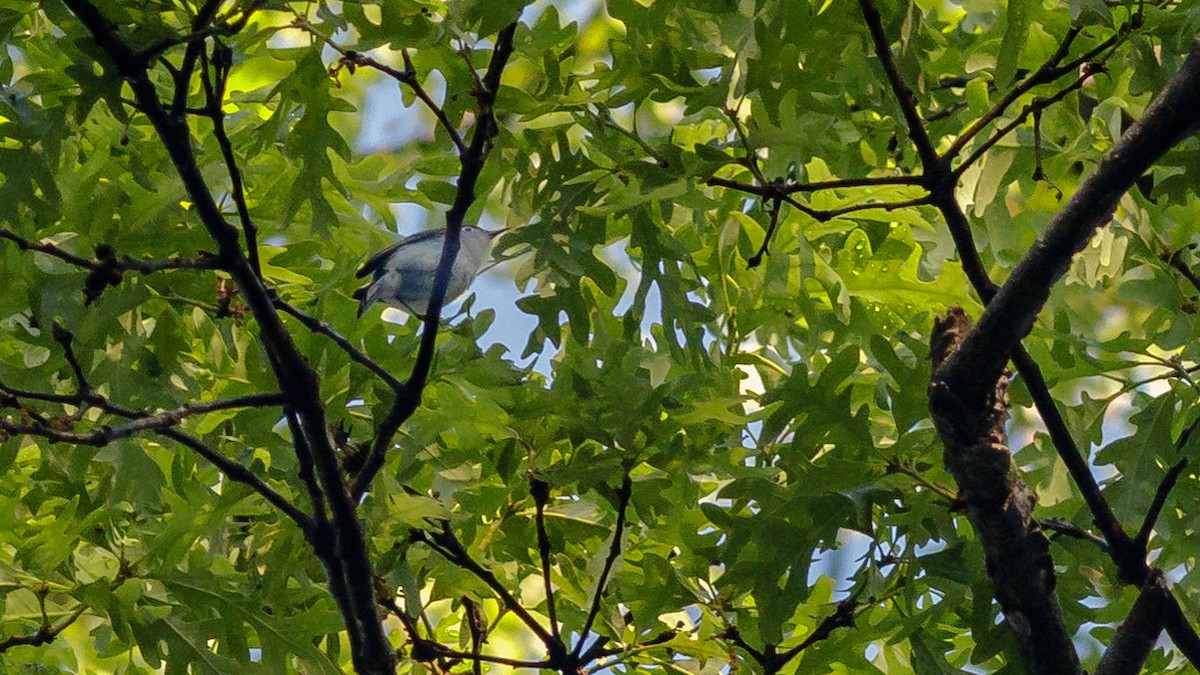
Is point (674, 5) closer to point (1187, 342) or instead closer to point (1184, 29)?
point (1184, 29)

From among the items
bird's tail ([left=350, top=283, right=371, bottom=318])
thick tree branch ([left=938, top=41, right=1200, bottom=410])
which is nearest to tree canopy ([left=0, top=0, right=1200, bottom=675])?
thick tree branch ([left=938, top=41, right=1200, bottom=410])

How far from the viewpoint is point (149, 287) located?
7.82 ft

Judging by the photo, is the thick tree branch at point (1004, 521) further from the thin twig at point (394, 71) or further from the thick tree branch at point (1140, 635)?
the thin twig at point (394, 71)

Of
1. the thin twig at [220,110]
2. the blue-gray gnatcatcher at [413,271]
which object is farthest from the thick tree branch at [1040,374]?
the blue-gray gnatcatcher at [413,271]

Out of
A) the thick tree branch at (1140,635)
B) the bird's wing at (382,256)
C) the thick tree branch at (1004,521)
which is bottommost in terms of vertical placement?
the thick tree branch at (1140,635)

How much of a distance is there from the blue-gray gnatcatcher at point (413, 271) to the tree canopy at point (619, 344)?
1.33ft

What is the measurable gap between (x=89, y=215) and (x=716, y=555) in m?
1.29

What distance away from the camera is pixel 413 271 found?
3518 mm

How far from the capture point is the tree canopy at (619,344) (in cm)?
195

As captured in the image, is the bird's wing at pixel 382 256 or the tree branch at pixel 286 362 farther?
the bird's wing at pixel 382 256

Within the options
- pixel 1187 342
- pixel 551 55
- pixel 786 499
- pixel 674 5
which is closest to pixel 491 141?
pixel 551 55

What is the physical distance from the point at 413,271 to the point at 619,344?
1338 millimetres

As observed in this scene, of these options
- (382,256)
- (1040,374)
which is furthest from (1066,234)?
(382,256)

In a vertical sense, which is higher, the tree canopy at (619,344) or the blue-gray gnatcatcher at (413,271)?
the blue-gray gnatcatcher at (413,271)
